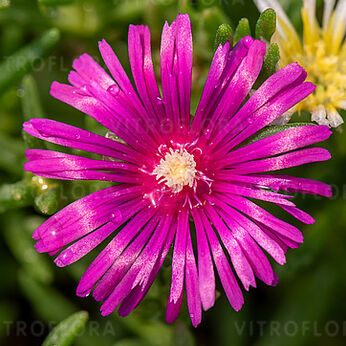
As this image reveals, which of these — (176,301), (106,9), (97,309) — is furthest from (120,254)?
(106,9)

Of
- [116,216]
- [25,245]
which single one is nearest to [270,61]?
[116,216]

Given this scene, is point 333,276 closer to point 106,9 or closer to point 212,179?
point 212,179

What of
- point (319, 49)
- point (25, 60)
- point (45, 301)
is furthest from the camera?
point (45, 301)

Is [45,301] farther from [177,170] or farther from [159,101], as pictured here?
[159,101]

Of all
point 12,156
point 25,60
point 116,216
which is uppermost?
point 25,60

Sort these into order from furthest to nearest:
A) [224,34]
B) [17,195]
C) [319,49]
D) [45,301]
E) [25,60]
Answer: [45,301] < [25,60] < [319,49] < [17,195] < [224,34]

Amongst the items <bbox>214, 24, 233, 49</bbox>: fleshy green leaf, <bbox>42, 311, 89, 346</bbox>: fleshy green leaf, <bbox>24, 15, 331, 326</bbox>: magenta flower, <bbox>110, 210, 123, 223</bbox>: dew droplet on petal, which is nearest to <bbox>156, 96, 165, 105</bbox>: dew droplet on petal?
<bbox>24, 15, 331, 326</bbox>: magenta flower

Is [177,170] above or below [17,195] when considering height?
below
